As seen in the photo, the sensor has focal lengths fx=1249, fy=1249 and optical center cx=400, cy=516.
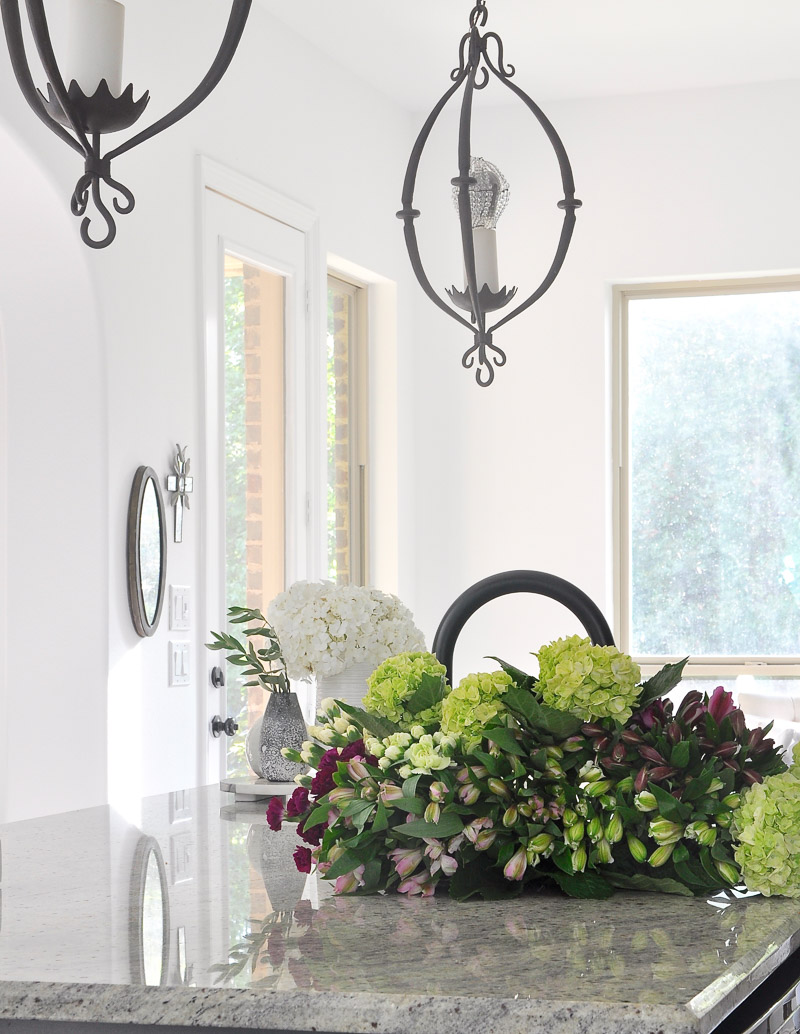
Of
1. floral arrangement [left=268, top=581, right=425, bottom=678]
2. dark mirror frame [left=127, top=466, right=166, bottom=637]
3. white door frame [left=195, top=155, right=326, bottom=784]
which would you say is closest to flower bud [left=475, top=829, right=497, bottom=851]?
floral arrangement [left=268, top=581, right=425, bottom=678]

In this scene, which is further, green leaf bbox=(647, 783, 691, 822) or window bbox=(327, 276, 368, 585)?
window bbox=(327, 276, 368, 585)

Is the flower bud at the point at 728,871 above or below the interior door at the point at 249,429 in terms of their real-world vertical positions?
below

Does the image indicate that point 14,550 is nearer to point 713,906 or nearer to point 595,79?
point 713,906

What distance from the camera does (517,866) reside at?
1013 mm

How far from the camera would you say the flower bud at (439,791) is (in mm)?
1018

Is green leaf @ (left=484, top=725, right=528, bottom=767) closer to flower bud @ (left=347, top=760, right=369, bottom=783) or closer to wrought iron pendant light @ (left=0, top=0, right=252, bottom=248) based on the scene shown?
flower bud @ (left=347, top=760, right=369, bottom=783)

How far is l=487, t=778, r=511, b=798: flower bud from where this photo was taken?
3.30 ft

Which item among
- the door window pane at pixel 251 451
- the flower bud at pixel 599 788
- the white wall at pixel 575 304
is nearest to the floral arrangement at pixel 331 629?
the flower bud at pixel 599 788

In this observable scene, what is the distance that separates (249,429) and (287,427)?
0.79 ft

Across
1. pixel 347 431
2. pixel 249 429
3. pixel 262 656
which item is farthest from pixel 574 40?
pixel 262 656

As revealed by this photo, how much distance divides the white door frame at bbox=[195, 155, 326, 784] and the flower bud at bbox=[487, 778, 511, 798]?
2492 millimetres

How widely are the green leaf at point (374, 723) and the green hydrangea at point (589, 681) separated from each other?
0.15 metres

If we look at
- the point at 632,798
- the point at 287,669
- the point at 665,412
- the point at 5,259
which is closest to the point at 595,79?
the point at 665,412

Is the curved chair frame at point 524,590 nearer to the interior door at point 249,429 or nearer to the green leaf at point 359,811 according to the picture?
the green leaf at point 359,811
